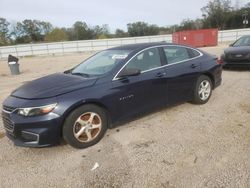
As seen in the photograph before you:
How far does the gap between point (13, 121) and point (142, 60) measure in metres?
2.36

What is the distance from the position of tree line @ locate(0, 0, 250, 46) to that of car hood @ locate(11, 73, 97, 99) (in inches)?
2505

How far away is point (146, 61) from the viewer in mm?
4734

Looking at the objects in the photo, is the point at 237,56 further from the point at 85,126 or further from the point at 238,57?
the point at 85,126

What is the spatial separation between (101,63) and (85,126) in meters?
1.39

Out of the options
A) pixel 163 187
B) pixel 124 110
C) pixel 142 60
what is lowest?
pixel 163 187

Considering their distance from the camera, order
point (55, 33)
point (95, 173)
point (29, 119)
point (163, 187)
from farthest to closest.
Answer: point (55, 33) → point (29, 119) → point (95, 173) → point (163, 187)

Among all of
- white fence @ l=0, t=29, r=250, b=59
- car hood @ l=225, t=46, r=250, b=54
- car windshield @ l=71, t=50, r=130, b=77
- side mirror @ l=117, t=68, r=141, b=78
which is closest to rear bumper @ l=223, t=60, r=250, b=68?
car hood @ l=225, t=46, r=250, b=54

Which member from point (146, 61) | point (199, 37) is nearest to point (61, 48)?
point (199, 37)

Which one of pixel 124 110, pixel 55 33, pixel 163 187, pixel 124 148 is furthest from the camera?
pixel 55 33

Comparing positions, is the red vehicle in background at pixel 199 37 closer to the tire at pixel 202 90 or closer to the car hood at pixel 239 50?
the car hood at pixel 239 50

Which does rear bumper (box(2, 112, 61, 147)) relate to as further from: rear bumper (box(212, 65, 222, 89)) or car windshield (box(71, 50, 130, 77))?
rear bumper (box(212, 65, 222, 89))

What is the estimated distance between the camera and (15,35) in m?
75.6

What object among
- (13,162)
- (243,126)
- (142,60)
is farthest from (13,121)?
(243,126)

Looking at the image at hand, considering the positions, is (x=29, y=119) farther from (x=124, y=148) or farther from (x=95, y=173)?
(x=124, y=148)
